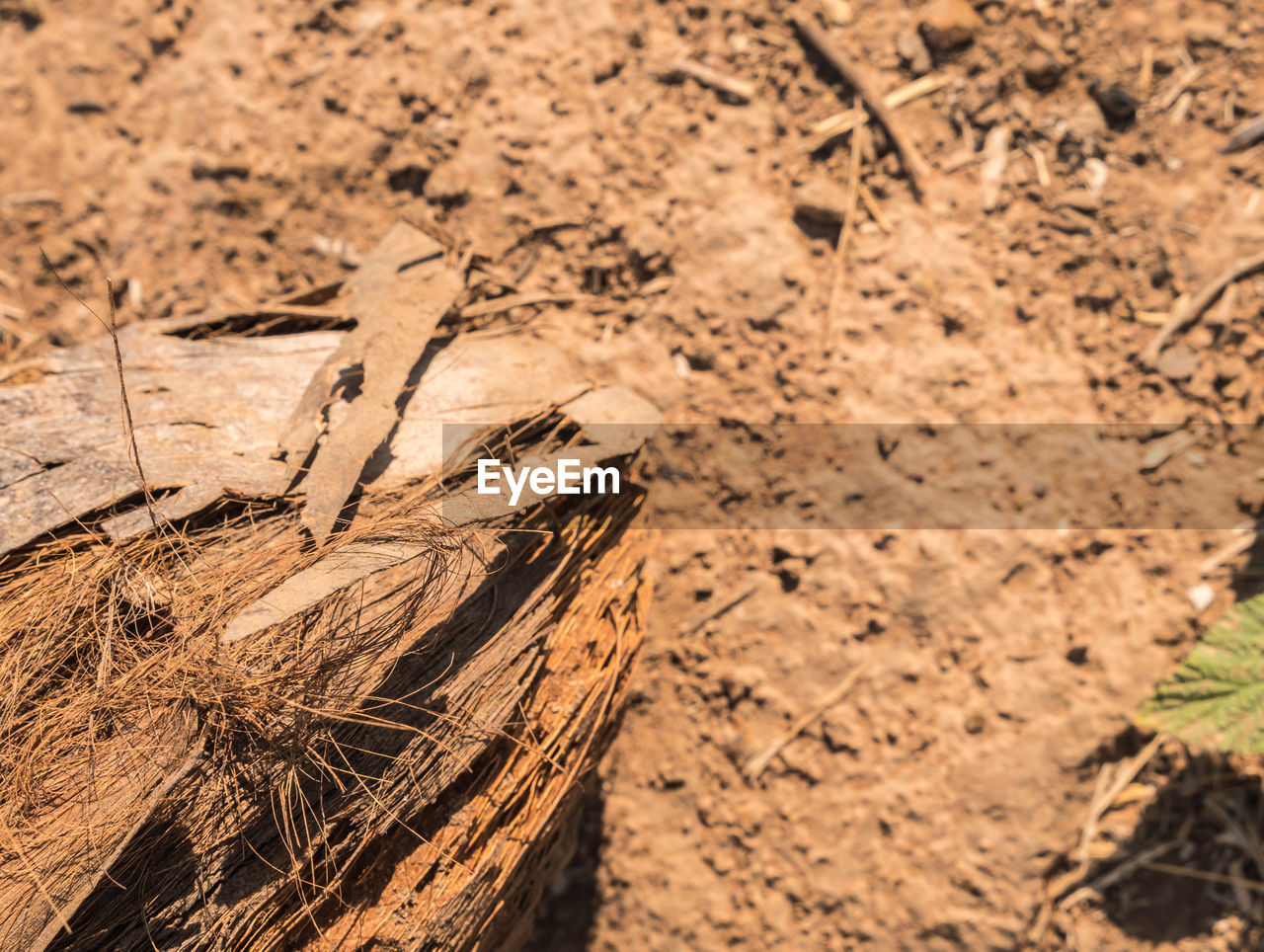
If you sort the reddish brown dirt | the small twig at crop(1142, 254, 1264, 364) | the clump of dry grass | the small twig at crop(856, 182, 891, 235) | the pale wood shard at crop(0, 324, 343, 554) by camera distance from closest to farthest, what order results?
the clump of dry grass < the pale wood shard at crop(0, 324, 343, 554) < the reddish brown dirt < the small twig at crop(1142, 254, 1264, 364) < the small twig at crop(856, 182, 891, 235)

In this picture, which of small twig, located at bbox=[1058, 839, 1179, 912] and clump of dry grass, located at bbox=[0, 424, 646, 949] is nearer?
clump of dry grass, located at bbox=[0, 424, 646, 949]

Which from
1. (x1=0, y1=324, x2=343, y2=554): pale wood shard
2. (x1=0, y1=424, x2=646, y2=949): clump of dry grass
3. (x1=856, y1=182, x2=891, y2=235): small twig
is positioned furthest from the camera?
(x1=856, y1=182, x2=891, y2=235): small twig

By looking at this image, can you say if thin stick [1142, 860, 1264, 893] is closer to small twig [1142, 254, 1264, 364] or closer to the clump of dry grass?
small twig [1142, 254, 1264, 364]

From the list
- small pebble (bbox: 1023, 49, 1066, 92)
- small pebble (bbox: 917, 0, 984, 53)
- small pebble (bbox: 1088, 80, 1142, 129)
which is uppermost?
small pebble (bbox: 917, 0, 984, 53)

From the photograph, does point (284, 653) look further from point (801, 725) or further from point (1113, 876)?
point (1113, 876)

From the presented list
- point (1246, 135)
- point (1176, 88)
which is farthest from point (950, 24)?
point (1246, 135)

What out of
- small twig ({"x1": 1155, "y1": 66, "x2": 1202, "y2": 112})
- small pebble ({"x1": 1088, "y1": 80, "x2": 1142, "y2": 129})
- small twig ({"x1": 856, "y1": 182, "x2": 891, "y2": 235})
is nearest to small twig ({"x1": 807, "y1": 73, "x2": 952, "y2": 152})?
small twig ({"x1": 856, "y1": 182, "x2": 891, "y2": 235})

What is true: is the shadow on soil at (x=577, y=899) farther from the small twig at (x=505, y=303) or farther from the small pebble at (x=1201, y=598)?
the small pebble at (x=1201, y=598)

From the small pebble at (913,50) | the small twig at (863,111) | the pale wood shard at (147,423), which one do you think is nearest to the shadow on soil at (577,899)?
the pale wood shard at (147,423)
